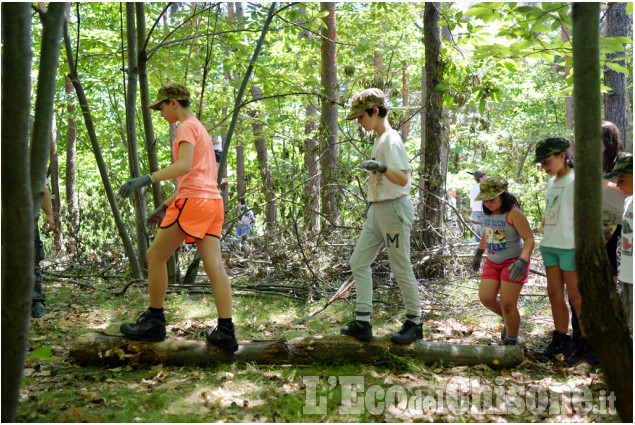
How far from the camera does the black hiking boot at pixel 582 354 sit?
389 cm

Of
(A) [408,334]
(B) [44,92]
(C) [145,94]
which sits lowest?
(A) [408,334]

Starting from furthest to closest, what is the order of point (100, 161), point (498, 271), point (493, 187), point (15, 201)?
point (100, 161) < point (498, 271) < point (493, 187) < point (15, 201)

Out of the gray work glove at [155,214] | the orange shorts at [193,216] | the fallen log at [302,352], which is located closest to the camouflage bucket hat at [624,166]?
the fallen log at [302,352]

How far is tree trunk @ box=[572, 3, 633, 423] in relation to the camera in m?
2.38

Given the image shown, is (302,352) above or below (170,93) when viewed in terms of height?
below

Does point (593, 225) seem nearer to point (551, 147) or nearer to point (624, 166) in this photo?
point (624, 166)

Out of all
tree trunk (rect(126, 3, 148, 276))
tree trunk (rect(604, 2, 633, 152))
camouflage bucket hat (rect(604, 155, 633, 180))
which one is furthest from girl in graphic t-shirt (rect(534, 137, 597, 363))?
tree trunk (rect(126, 3, 148, 276))

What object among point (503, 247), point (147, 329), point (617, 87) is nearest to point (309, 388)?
point (147, 329)

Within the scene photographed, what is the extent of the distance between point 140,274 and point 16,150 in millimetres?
5149

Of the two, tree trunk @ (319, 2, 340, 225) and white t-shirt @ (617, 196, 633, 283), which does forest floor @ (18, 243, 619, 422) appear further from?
tree trunk @ (319, 2, 340, 225)

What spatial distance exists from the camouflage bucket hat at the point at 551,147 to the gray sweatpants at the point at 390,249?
3.73 feet

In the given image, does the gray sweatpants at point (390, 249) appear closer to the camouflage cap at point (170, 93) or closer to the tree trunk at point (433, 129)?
the camouflage cap at point (170, 93)

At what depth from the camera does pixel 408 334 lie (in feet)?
12.9

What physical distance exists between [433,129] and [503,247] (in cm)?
308
